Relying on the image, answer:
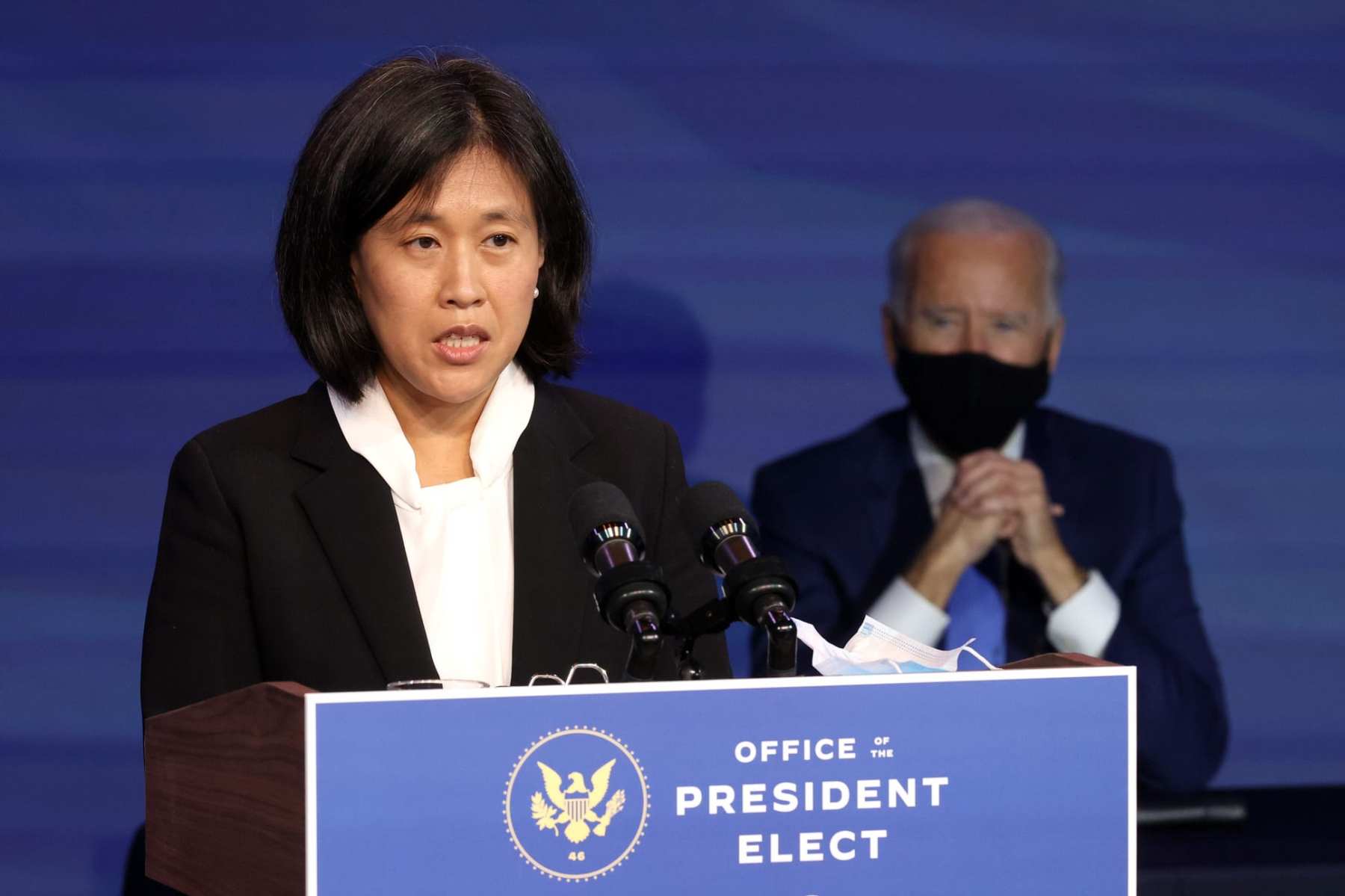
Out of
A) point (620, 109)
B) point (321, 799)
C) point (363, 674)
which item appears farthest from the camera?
point (620, 109)

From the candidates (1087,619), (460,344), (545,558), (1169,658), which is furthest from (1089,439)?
(460,344)

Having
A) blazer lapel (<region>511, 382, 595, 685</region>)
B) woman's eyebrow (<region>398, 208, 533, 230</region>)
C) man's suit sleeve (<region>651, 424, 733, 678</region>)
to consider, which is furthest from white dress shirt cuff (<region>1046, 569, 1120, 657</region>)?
woman's eyebrow (<region>398, 208, 533, 230</region>)

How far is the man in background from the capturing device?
12.8 ft

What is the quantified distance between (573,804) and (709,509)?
1.04 ft

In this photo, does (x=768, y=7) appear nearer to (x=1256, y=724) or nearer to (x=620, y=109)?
(x=620, y=109)

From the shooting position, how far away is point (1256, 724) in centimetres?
405

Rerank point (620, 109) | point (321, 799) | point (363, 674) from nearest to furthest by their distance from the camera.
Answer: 1. point (321, 799)
2. point (363, 674)
3. point (620, 109)

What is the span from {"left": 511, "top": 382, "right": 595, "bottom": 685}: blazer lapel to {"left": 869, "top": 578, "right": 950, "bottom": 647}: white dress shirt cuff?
1914mm

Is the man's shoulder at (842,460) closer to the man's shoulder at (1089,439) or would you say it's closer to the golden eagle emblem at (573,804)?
the man's shoulder at (1089,439)

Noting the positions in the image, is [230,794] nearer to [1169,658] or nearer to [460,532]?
[460,532]

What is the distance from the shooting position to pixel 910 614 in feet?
12.6

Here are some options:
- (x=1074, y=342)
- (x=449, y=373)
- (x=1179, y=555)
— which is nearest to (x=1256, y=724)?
(x=1179, y=555)

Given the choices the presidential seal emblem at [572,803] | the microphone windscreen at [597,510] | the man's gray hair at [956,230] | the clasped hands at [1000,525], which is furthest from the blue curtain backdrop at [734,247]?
the presidential seal emblem at [572,803]

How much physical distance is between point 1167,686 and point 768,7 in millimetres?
1789
